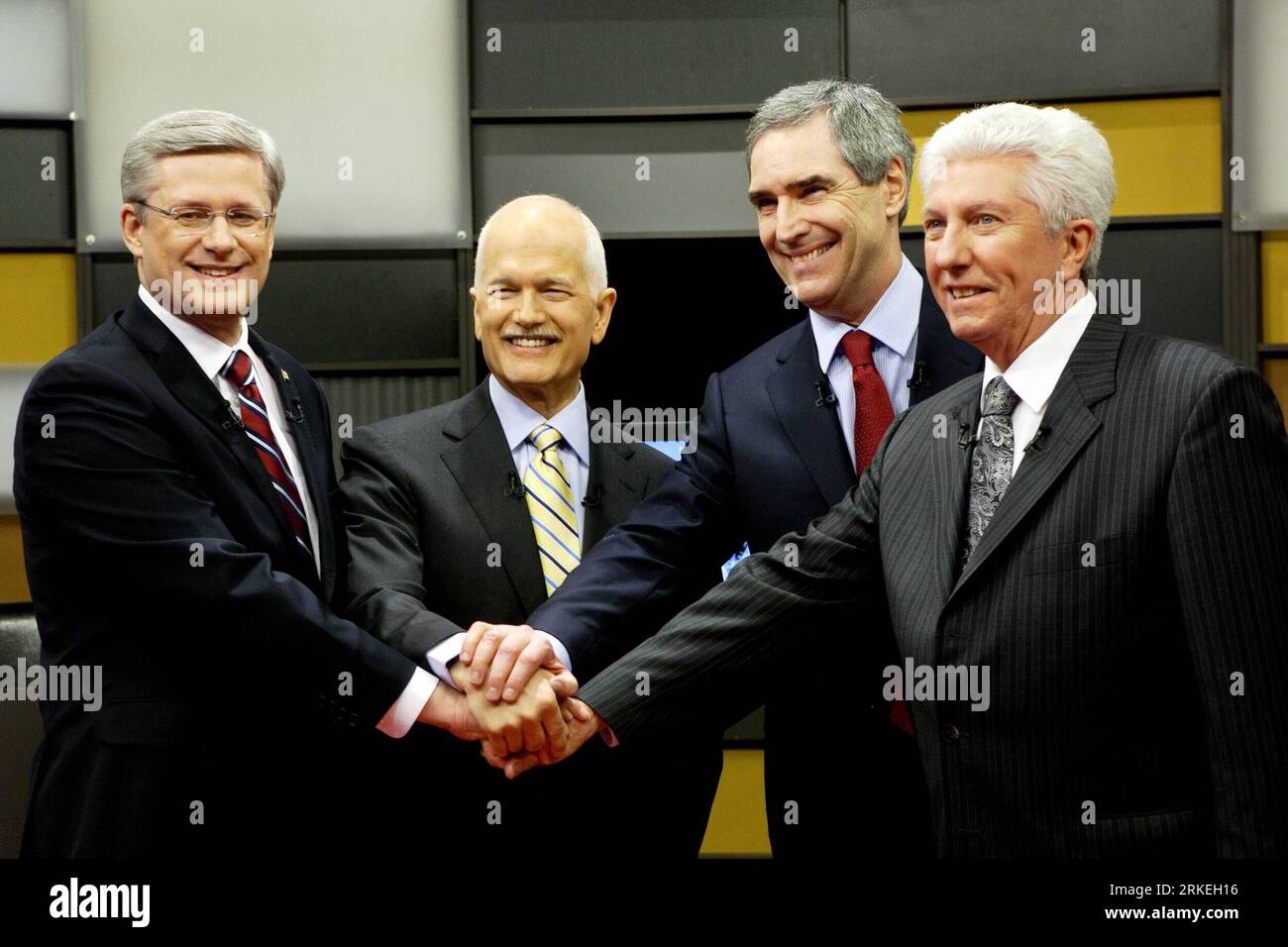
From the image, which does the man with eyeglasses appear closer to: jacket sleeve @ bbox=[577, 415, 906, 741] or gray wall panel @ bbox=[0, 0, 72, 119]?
jacket sleeve @ bbox=[577, 415, 906, 741]

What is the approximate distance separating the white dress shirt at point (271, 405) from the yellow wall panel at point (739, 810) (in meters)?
2.18

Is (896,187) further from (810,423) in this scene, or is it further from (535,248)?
(535,248)

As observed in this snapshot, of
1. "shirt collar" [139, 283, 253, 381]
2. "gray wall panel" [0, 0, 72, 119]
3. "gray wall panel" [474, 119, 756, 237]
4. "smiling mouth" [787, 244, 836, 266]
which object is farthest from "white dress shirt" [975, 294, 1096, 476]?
"gray wall panel" [0, 0, 72, 119]

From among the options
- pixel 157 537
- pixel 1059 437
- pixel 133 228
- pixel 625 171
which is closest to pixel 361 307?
pixel 625 171

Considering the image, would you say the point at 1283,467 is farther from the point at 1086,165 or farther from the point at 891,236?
the point at 891,236

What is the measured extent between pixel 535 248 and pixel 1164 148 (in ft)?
9.27

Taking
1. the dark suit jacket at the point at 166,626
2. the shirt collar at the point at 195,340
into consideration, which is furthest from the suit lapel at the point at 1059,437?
the shirt collar at the point at 195,340

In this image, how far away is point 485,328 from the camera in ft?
7.70

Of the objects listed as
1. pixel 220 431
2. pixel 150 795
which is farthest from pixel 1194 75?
pixel 150 795

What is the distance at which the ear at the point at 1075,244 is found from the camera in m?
1.87

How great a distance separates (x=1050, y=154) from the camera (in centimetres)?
185

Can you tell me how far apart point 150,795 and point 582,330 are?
39.3 inches

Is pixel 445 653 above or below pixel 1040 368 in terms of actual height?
below

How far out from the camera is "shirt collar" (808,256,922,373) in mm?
2357
